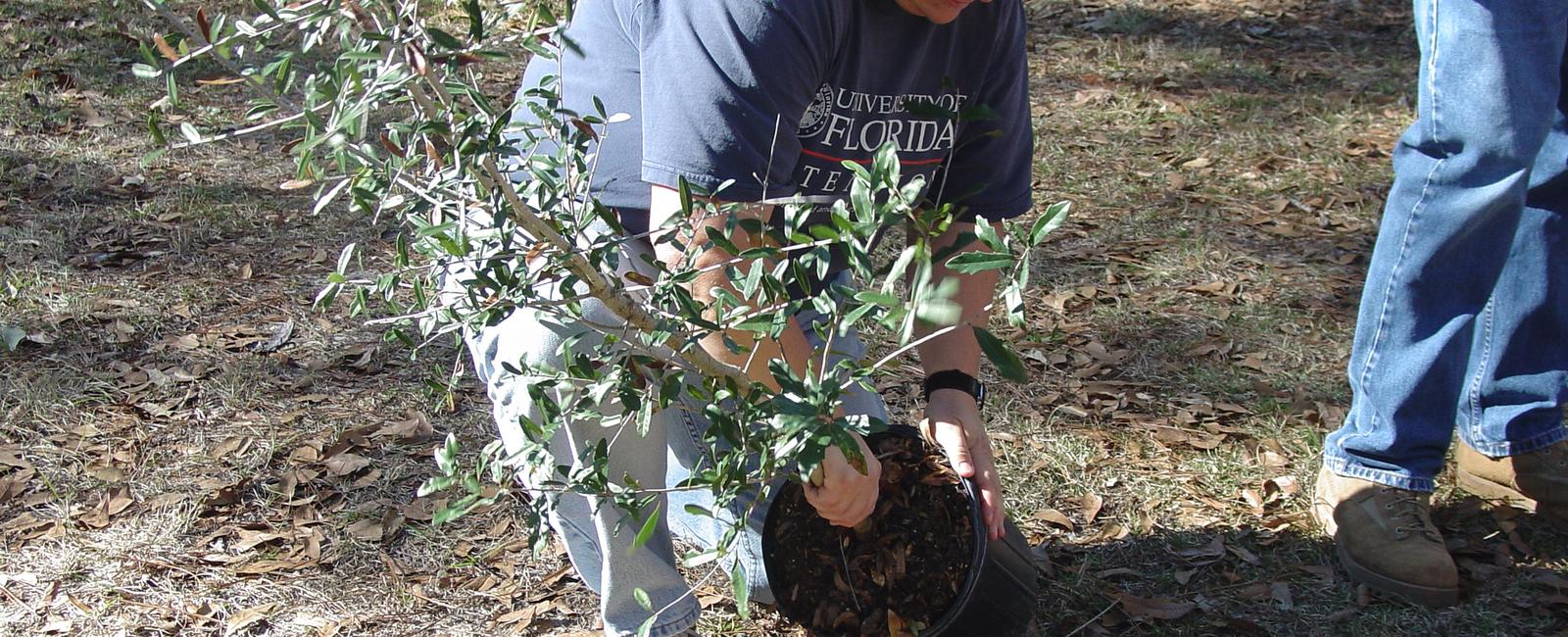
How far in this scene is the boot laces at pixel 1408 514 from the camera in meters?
2.49

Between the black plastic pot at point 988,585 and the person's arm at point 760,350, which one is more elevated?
the person's arm at point 760,350

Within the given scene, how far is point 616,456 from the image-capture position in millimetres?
2150

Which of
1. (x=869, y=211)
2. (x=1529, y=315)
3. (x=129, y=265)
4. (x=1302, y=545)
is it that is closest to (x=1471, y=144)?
(x=1529, y=315)

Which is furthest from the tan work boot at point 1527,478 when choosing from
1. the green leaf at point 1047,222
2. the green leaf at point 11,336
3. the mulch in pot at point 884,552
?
the green leaf at point 11,336

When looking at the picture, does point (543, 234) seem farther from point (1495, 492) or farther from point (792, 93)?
point (1495, 492)

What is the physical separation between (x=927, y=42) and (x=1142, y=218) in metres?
2.52

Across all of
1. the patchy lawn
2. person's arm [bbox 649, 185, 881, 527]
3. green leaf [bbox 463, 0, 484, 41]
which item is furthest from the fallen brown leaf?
green leaf [bbox 463, 0, 484, 41]

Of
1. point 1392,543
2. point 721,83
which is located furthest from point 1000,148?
point 1392,543

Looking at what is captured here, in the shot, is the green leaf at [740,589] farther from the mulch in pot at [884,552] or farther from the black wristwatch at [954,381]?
the black wristwatch at [954,381]

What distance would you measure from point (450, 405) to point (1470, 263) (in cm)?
186

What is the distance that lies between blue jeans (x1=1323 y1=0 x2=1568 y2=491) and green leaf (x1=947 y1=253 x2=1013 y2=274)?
1358 mm

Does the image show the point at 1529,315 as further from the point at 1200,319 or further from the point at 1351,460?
the point at 1200,319

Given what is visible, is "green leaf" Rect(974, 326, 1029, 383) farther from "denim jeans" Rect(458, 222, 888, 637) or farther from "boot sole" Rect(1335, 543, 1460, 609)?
"boot sole" Rect(1335, 543, 1460, 609)

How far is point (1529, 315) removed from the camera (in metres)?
2.62
